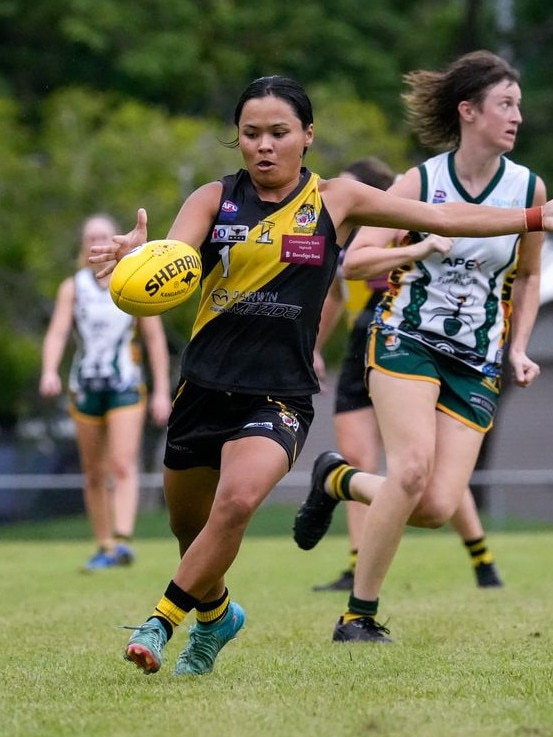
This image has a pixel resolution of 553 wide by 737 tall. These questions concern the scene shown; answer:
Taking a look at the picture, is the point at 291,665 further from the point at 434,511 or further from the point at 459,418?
the point at 459,418

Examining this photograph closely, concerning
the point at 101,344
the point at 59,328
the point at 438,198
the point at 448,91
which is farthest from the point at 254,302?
the point at 59,328

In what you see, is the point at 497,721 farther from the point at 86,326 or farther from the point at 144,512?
the point at 144,512

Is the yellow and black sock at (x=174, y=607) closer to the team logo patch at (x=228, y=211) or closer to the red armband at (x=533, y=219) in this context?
the team logo patch at (x=228, y=211)

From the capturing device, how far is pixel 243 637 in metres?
6.34

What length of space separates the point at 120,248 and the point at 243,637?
225 centimetres

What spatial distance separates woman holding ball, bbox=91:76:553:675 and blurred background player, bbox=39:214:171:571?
5.27 metres

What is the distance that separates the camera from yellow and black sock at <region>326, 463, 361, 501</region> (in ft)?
22.4

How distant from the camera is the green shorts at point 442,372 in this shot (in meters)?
6.13

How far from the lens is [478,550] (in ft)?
28.6

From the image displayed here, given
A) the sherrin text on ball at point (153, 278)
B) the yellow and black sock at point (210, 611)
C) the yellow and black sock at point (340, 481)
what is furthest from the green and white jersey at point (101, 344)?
the sherrin text on ball at point (153, 278)

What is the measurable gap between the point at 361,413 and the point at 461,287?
8.23ft

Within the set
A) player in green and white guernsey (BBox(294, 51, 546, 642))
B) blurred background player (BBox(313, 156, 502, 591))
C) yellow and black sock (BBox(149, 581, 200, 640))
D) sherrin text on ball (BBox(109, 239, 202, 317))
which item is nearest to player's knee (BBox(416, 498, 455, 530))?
player in green and white guernsey (BBox(294, 51, 546, 642))

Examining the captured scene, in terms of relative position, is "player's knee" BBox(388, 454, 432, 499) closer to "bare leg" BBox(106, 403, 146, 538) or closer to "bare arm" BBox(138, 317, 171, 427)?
"bare arm" BBox(138, 317, 171, 427)

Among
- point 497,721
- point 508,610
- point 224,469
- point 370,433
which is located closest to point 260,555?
point 370,433
